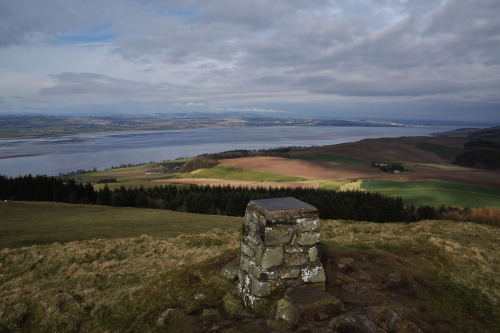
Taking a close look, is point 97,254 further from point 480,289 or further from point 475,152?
point 475,152

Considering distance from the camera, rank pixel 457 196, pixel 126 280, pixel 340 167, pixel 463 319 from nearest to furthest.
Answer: pixel 463 319 → pixel 126 280 → pixel 457 196 → pixel 340 167

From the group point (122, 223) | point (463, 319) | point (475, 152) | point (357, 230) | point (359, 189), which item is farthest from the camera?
point (475, 152)

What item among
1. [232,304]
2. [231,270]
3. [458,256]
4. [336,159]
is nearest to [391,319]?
[232,304]

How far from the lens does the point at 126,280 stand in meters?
12.7

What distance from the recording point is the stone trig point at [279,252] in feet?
27.7

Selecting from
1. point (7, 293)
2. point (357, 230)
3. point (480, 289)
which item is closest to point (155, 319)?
point (7, 293)

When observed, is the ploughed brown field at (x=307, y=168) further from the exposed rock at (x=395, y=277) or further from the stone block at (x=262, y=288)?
the stone block at (x=262, y=288)

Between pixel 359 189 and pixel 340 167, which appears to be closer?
pixel 359 189

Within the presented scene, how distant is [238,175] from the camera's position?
294 ft

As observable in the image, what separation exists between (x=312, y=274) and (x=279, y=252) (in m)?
1.39

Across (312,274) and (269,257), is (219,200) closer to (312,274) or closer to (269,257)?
(312,274)

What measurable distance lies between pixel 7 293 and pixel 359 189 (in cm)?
6259

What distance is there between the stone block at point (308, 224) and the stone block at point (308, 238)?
13cm

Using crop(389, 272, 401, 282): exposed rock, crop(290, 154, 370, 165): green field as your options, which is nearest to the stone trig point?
crop(389, 272, 401, 282): exposed rock
